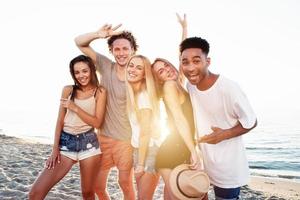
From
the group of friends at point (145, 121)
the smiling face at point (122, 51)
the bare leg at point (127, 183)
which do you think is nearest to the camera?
the group of friends at point (145, 121)

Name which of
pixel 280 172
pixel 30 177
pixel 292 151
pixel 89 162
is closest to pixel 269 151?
pixel 292 151

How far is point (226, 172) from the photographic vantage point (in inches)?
138

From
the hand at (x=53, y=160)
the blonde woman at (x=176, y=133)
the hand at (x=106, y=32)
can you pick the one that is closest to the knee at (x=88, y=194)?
the hand at (x=53, y=160)

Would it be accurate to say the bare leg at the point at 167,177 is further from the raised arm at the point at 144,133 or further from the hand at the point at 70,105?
the hand at the point at 70,105

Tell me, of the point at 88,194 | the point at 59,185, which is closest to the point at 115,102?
the point at 88,194

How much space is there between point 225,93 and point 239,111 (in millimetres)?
214

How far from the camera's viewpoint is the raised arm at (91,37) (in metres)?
4.64

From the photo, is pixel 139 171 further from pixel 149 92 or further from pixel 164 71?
pixel 164 71

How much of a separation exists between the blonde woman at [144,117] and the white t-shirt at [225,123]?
0.57 metres

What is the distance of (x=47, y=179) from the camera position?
4.24 metres

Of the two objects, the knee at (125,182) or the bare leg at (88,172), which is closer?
the bare leg at (88,172)

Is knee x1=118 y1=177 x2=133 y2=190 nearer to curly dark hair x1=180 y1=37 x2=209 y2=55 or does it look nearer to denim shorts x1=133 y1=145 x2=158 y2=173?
denim shorts x1=133 y1=145 x2=158 y2=173

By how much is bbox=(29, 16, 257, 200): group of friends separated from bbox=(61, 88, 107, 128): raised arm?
1 cm

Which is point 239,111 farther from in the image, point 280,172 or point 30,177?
point 280,172
